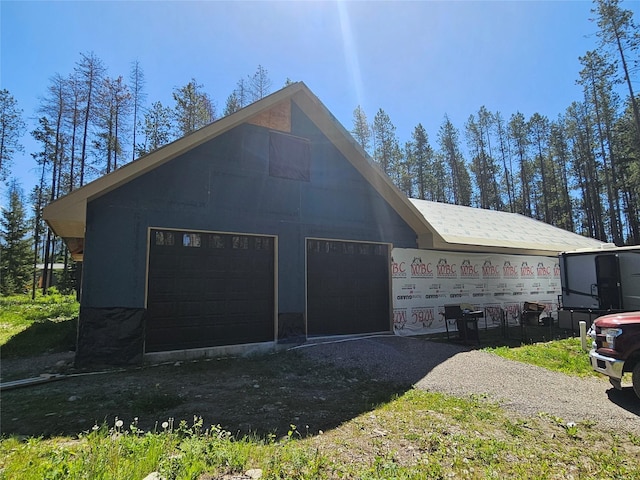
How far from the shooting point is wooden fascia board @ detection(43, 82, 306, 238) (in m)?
6.56

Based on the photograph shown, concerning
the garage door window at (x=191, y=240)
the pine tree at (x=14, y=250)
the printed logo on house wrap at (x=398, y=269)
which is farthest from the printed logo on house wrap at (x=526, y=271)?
the pine tree at (x=14, y=250)

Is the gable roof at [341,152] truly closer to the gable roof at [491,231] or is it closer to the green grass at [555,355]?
the gable roof at [491,231]

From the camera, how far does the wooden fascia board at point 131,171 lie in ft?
21.5

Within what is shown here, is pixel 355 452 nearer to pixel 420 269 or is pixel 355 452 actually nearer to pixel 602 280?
pixel 420 269

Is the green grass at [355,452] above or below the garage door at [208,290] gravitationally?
below

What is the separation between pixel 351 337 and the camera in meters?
9.70

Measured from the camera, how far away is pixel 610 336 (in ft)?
17.2

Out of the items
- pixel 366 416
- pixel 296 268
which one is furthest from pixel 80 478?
pixel 296 268

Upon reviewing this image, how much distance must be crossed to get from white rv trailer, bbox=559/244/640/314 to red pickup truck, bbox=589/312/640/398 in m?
7.48

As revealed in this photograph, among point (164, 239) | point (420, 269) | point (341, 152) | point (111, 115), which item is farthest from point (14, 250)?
point (420, 269)

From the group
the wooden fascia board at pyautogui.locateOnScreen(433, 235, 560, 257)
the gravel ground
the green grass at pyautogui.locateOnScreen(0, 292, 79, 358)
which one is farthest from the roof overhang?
the gravel ground

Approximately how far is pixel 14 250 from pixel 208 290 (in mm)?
32632

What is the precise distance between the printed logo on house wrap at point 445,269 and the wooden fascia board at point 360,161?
1.38 metres

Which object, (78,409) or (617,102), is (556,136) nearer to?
(617,102)
